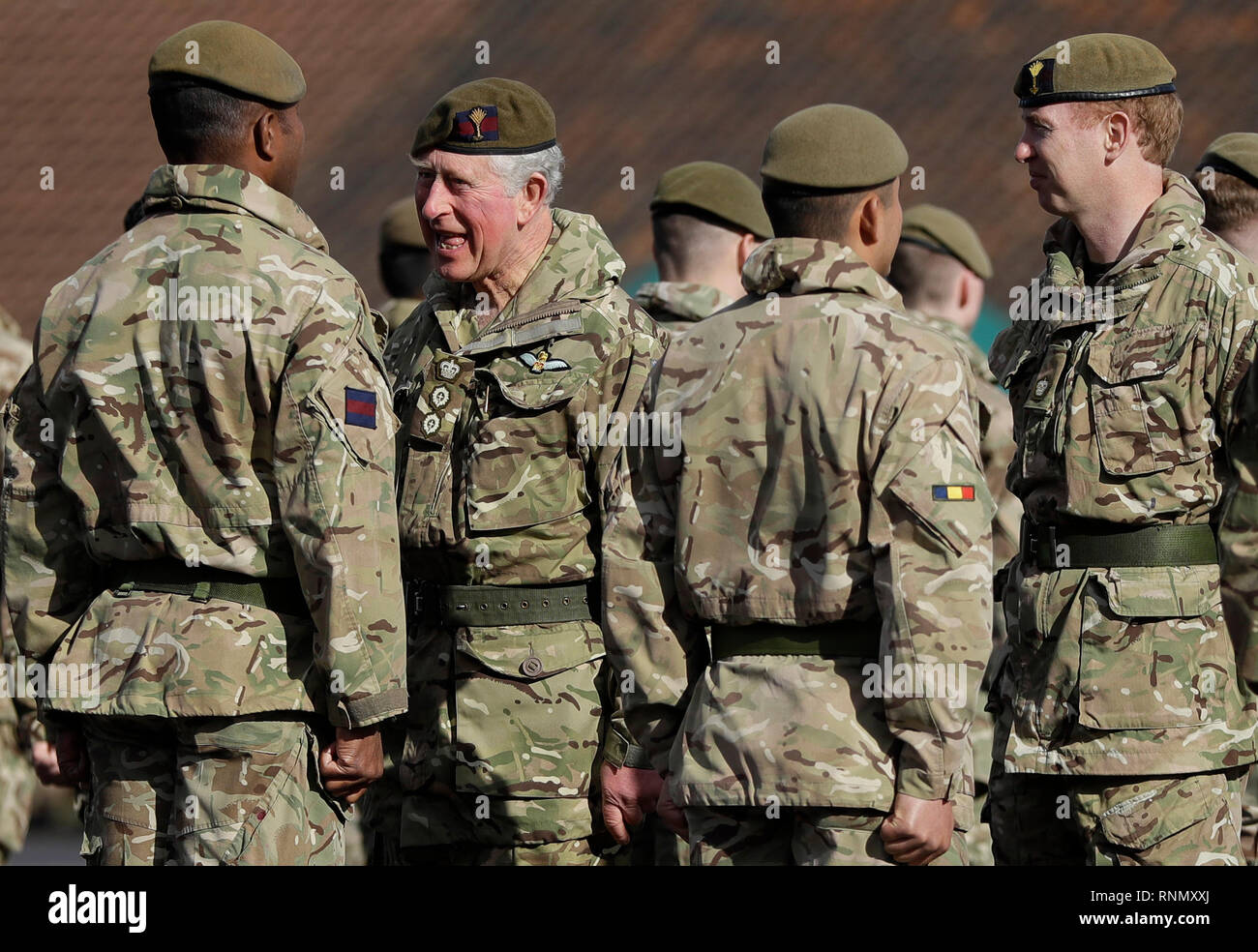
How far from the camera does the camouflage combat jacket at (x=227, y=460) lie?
378cm

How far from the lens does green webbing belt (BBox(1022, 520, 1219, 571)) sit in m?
4.26

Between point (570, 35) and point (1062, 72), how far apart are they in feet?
23.3

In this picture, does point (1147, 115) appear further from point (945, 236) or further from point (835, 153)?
point (945, 236)

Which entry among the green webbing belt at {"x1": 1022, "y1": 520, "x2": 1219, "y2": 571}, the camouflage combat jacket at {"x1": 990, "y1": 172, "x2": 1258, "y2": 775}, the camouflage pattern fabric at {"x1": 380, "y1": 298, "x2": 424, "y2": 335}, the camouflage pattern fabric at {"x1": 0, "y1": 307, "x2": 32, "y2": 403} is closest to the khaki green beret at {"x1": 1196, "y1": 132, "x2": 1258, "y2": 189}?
the camouflage combat jacket at {"x1": 990, "y1": 172, "x2": 1258, "y2": 775}

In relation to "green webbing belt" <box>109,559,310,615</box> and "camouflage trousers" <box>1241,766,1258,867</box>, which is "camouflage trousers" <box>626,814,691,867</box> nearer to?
"green webbing belt" <box>109,559,310,615</box>

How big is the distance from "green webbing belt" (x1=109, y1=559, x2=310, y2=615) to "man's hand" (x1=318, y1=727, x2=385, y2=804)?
11.4 inches

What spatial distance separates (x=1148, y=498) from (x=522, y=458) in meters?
1.47

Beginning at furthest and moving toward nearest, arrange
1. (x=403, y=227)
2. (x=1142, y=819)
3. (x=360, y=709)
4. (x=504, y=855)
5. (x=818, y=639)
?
(x=403, y=227) → (x=504, y=855) → (x=1142, y=819) → (x=360, y=709) → (x=818, y=639)

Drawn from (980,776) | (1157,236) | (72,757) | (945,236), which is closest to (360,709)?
(72,757)

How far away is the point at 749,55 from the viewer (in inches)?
424

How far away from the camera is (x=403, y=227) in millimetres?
6852

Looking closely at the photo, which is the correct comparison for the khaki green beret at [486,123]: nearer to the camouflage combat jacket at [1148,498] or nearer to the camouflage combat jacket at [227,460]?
the camouflage combat jacket at [227,460]

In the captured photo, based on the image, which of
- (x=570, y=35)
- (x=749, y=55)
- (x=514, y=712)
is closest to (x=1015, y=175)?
(x=749, y=55)

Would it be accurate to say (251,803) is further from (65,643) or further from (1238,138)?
(1238,138)
